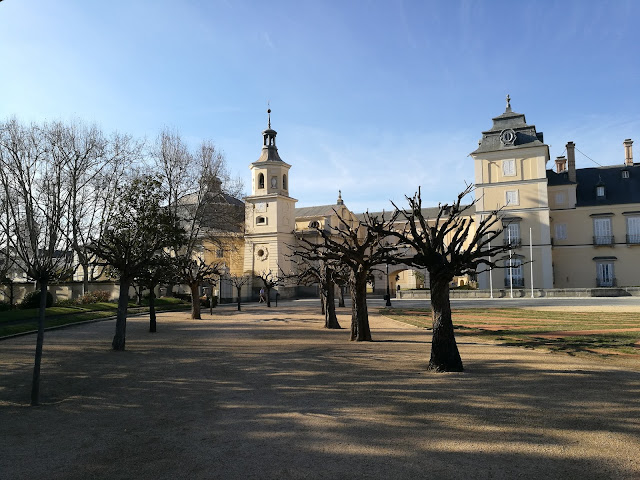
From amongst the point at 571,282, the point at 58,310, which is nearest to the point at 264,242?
the point at 58,310

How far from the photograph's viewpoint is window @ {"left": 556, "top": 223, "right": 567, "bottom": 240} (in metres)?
48.8

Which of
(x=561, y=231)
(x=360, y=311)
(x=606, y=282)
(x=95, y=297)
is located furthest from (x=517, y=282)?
(x=95, y=297)

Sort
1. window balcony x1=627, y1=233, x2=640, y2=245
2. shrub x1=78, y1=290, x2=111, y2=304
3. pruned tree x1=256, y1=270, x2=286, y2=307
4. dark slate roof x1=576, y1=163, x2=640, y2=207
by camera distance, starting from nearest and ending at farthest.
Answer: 1. shrub x1=78, y1=290, x2=111, y2=304
2. pruned tree x1=256, y1=270, x2=286, y2=307
3. window balcony x1=627, y1=233, x2=640, y2=245
4. dark slate roof x1=576, y1=163, x2=640, y2=207

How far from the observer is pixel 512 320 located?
72.0 ft

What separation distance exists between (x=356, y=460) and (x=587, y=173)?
55515mm

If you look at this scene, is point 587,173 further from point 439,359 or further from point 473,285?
point 439,359

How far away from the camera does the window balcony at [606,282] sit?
151 ft

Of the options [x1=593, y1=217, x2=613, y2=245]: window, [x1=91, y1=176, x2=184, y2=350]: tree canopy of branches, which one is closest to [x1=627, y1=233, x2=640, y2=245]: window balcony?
[x1=593, y1=217, x2=613, y2=245]: window

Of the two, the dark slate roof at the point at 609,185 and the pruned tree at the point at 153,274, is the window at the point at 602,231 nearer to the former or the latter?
the dark slate roof at the point at 609,185

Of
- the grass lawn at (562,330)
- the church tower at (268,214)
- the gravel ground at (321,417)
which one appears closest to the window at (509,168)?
the church tower at (268,214)

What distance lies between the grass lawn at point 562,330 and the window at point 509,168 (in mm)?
24929

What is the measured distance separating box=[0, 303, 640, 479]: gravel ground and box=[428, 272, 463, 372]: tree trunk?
0.53 metres

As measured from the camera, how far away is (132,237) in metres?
15.6

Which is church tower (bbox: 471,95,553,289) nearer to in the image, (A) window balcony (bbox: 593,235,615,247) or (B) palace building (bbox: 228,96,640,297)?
(B) palace building (bbox: 228,96,640,297)
